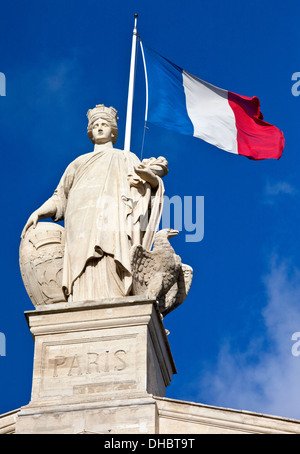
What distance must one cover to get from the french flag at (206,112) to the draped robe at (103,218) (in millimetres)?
3860

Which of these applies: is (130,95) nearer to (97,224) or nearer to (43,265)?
(97,224)

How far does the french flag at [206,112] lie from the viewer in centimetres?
2552

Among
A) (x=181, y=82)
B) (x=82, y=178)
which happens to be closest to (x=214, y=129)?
(x=181, y=82)

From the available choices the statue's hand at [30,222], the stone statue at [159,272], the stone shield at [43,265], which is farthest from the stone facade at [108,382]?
the statue's hand at [30,222]

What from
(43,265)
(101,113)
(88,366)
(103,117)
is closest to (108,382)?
(88,366)

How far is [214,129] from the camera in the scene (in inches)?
1017

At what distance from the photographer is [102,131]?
2248 cm

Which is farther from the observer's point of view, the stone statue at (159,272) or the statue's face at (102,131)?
the statue's face at (102,131)

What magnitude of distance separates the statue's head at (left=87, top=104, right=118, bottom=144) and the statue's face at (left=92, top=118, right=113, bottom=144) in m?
0.06

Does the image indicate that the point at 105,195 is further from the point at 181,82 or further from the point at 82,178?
the point at 181,82

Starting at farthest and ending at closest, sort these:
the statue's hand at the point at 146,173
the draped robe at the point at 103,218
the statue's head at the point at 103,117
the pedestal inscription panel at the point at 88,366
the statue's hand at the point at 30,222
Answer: the statue's head at the point at 103,117, the statue's hand at the point at 30,222, the statue's hand at the point at 146,173, the draped robe at the point at 103,218, the pedestal inscription panel at the point at 88,366

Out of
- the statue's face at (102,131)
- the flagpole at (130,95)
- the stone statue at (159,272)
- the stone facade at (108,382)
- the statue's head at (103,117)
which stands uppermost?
the flagpole at (130,95)

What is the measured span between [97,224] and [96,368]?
290 centimetres

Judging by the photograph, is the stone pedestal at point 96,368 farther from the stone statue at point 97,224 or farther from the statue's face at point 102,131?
the statue's face at point 102,131
